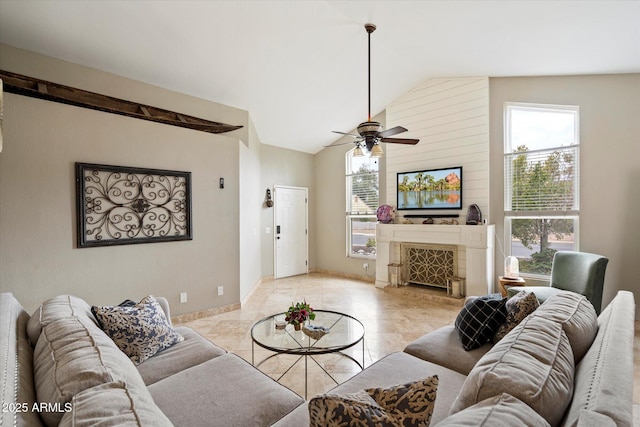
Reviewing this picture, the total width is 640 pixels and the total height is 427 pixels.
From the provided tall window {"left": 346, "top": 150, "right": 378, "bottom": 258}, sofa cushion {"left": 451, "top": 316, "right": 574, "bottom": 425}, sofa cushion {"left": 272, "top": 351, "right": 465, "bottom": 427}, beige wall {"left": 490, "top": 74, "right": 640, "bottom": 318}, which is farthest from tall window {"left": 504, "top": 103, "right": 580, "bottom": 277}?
sofa cushion {"left": 451, "top": 316, "right": 574, "bottom": 425}

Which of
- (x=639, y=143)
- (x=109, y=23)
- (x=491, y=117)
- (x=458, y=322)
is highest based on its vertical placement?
(x=109, y=23)

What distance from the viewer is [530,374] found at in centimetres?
97

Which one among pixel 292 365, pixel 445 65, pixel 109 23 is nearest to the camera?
pixel 292 365

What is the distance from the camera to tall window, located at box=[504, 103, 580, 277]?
3.80 meters

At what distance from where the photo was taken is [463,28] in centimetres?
318

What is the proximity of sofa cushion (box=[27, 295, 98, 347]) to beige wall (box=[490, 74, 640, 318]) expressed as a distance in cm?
517

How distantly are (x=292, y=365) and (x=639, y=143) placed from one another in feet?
15.1

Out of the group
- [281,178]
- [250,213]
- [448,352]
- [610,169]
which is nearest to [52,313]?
[448,352]

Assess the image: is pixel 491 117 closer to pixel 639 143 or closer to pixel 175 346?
pixel 639 143

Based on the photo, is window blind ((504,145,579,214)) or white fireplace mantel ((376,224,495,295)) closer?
window blind ((504,145,579,214))

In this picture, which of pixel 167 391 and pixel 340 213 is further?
pixel 340 213

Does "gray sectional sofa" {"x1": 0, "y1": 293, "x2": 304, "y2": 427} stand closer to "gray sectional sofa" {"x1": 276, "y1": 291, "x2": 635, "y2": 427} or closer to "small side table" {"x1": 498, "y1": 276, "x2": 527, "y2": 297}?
"gray sectional sofa" {"x1": 276, "y1": 291, "x2": 635, "y2": 427}

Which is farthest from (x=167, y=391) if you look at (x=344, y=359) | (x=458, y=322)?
(x=458, y=322)

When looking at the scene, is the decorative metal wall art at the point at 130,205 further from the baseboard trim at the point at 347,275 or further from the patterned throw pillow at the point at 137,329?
the baseboard trim at the point at 347,275
